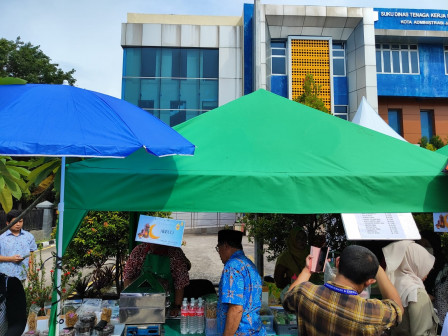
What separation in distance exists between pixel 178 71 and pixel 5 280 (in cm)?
1967

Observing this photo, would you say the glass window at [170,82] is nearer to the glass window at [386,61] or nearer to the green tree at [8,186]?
the glass window at [386,61]

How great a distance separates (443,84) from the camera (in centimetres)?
2309

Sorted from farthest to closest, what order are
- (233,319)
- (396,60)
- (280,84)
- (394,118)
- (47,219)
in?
1. (394,118)
2. (396,60)
3. (280,84)
4. (47,219)
5. (233,319)

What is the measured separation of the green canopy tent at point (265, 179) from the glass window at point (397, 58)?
2262cm

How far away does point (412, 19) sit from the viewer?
73.2 feet

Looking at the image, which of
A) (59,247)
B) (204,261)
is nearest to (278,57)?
(204,261)

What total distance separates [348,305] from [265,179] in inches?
46.8

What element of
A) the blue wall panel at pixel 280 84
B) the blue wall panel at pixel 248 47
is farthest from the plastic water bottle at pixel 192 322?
the blue wall panel at pixel 280 84

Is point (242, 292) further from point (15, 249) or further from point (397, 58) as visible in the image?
point (397, 58)

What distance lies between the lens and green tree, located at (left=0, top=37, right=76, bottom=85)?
69.7 feet

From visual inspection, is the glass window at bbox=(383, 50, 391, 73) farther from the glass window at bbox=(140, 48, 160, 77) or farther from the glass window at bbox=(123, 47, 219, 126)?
the glass window at bbox=(140, 48, 160, 77)

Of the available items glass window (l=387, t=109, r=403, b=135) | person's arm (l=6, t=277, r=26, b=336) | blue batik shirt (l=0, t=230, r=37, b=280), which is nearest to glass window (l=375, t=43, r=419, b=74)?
glass window (l=387, t=109, r=403, b=135)

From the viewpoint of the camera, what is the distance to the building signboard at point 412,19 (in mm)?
22125

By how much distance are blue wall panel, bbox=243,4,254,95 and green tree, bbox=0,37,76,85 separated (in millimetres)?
11172
